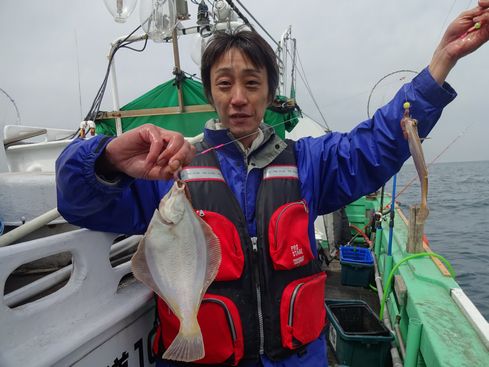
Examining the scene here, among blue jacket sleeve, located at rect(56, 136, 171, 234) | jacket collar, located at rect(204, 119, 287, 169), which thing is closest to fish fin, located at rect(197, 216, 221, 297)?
blue jacket sleeve, located at rect(56, 136, 171, 234)

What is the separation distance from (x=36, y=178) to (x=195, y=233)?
1598 millimetres

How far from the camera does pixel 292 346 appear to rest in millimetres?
2018

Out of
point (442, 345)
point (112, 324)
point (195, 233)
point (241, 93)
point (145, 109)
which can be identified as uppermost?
point (145, 109)

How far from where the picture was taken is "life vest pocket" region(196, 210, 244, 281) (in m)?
1.99

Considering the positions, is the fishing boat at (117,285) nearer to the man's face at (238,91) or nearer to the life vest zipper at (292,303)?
the life vest zipper at (292,303)

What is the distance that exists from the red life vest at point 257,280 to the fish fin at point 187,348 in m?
0.33

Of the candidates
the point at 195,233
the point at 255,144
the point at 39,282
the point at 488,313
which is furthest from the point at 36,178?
the point at 488,313

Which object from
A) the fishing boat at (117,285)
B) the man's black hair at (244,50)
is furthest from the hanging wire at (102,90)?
the man's black hair at (244,50)

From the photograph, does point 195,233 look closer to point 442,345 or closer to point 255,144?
point 255,144

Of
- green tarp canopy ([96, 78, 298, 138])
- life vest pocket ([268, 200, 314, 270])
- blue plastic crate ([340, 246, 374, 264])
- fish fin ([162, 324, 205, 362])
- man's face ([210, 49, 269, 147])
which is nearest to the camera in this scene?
fish fin ([162, 324, 205, 362])

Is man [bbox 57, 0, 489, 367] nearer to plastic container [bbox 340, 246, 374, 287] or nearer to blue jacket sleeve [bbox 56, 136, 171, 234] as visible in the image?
blue jacket sleeve [bbox 56, 136, 171, 234]

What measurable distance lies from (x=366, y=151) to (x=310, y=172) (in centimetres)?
41

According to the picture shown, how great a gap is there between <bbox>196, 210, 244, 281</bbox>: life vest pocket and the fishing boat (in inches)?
25.6

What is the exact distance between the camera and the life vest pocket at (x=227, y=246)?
1.99 m
